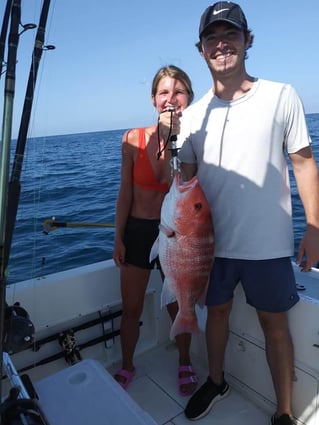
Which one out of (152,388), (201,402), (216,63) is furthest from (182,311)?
(216,63)

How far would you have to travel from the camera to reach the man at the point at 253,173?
182 cm

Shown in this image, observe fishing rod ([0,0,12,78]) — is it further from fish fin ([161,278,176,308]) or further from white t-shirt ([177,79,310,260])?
fish fin ([161,278,176,308])

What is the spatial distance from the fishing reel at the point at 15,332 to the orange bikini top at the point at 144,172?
112 cm

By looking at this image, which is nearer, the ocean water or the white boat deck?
the white boat deck

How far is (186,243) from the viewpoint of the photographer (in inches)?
76.0

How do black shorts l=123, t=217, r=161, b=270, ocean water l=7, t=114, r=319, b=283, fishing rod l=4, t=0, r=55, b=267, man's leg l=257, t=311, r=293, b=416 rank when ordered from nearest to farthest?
fishing rod l=4, t=0, r=55, b=267 < man's leg l=257, t=311, r=293, b=416 < black shorts l=123, t=217, r=161, b=270 < ocean water l=7, t=114, r=319, b=283

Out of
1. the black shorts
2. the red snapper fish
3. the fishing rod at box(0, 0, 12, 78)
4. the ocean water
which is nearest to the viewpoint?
the fishing rod at box(0, 0, 12, 78)

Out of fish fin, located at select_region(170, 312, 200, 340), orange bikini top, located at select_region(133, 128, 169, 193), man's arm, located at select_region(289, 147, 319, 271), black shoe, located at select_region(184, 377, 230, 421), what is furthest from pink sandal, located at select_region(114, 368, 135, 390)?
man's arm, located at select_region(289, 147, 319, 271)

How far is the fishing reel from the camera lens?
56.4 inches

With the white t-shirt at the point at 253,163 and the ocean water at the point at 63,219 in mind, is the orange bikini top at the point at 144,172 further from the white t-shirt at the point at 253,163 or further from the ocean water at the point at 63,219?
the ocean water at the point at 63,219

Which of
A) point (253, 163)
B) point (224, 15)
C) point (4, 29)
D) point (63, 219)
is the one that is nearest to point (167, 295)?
point (253, 163)

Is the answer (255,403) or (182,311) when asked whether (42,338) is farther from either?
(255,403)

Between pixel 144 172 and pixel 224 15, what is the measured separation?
0.97 m

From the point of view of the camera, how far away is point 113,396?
54.1 inches
